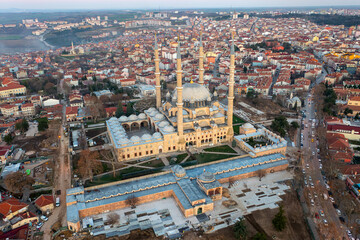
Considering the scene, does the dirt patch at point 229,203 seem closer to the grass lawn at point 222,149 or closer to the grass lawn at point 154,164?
the grass lawn at point 154,164

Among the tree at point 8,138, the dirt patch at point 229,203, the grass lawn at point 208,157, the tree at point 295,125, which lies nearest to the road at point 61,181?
the tree at point 8,138

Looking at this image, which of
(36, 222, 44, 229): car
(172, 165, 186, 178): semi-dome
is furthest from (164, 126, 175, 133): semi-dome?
(36, 222, 44, 229): car

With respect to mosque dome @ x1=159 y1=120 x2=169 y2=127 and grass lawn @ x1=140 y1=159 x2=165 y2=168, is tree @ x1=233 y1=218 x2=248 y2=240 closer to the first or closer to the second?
grass lawn @ x1=140 y1=159 x2=165 y2=168

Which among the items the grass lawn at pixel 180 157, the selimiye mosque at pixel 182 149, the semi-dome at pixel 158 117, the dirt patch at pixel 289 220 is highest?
the semi-dome at pixel 158 117

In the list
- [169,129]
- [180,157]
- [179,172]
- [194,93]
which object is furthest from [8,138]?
[194,93]

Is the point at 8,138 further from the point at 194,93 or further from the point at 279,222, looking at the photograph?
the point at 279,222

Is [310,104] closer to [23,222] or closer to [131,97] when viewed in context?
[131,97]

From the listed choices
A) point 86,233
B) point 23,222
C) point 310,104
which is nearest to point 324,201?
point 86,233
